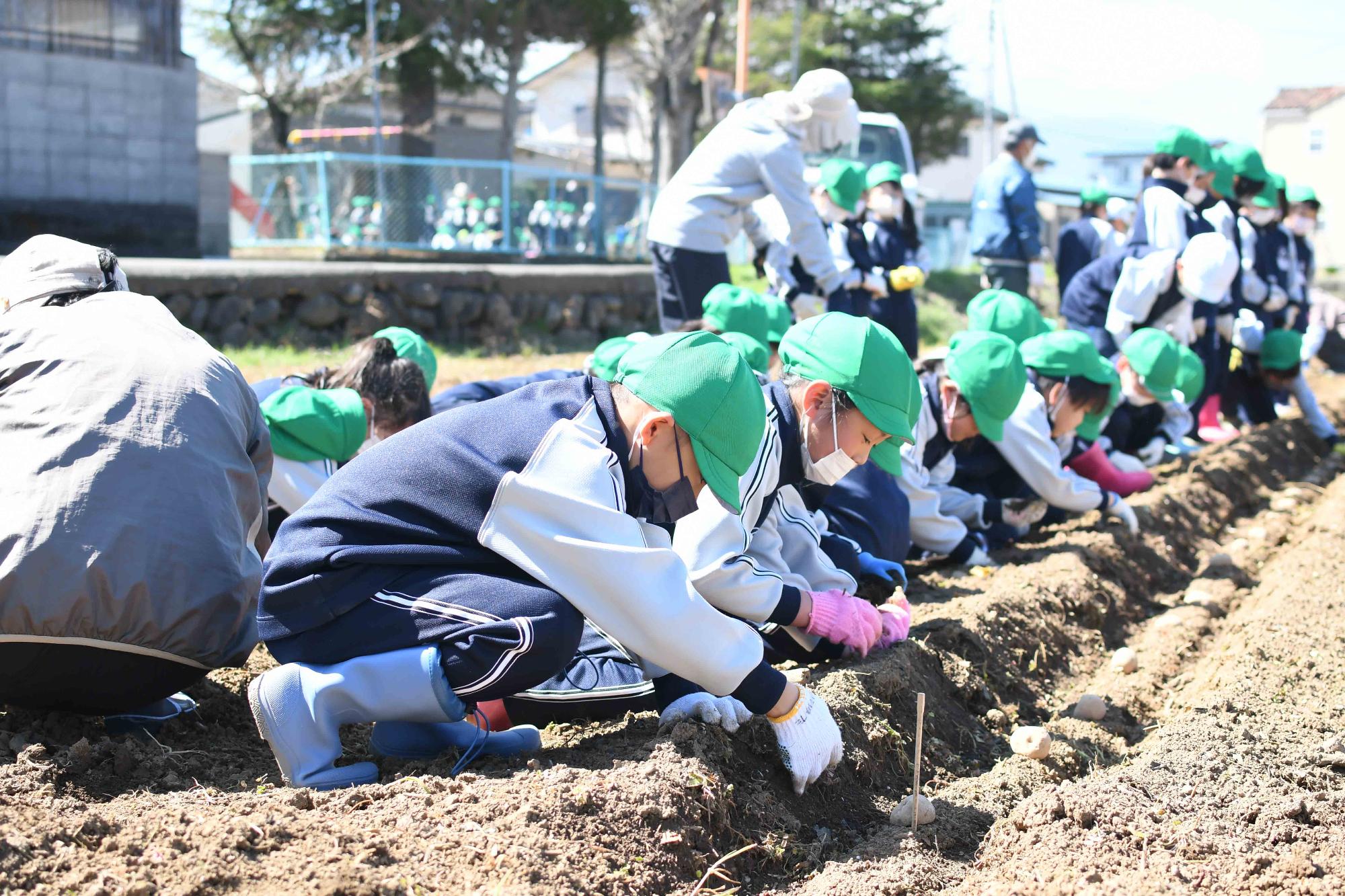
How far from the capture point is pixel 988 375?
4.43m

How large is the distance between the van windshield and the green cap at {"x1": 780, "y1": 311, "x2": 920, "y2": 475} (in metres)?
11.8

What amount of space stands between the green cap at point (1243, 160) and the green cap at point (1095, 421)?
388 cm

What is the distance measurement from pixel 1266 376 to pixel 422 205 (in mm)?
7754

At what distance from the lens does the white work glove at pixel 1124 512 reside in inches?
214

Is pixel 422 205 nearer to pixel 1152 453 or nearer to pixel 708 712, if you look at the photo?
pixel 1152 453

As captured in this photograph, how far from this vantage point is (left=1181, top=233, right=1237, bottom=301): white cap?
739cm

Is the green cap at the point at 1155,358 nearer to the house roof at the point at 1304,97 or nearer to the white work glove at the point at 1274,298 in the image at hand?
the white work glove at the point at 1274,298

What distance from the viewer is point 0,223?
10.3 metres

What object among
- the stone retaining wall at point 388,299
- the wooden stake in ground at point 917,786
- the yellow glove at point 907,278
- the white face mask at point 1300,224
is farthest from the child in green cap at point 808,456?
the white face mask at point 1300,224

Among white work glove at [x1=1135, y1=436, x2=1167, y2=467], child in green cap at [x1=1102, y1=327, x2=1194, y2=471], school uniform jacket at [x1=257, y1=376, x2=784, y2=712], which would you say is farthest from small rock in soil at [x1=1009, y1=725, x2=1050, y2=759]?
white work glove at [x1=1135, y1=436, x2=1167, y2=467]

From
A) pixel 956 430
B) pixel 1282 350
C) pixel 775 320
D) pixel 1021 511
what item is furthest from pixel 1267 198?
pixel 956 430

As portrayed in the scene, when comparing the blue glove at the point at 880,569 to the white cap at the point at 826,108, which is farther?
the white cap at the point at 826,108

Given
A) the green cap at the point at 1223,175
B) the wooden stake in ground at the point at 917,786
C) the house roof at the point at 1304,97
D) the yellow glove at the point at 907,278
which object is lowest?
the wooden stake in ground at the point at 917,786

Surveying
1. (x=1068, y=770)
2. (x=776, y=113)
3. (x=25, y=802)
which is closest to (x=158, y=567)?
(x=25, y=802)
